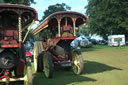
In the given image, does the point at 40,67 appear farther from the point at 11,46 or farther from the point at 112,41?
the point at 112,41

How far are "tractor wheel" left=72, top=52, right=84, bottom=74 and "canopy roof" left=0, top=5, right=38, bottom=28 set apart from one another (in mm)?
2770

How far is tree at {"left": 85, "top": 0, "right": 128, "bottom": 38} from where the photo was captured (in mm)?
37188

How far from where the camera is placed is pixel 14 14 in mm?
6535

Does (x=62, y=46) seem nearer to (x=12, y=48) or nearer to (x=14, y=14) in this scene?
(x=14, y=14)

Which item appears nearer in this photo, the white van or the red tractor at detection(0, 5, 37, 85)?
the red tractor at detection(0, 5, 37, 85)

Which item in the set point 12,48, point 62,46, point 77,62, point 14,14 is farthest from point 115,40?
point 12,48

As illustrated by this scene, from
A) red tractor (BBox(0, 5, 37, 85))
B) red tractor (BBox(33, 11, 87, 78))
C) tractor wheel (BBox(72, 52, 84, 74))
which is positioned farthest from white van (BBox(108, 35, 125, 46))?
red tractor (BBox(0, 5, 37, 85))

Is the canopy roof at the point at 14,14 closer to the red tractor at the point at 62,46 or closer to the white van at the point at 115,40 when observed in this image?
the red tractor at the point at 62,46

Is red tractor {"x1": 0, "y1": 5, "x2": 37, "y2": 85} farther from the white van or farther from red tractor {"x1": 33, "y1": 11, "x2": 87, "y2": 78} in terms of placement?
the white van

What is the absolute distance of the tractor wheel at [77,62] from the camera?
8.14m

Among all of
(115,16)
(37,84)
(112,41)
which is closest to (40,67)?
(37,84)

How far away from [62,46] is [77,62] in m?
1.07

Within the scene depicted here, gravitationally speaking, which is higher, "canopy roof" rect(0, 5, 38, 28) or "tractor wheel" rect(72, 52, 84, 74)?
"canopy roof" rect(0, 5, 38, 28)

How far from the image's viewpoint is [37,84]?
22.9ft
